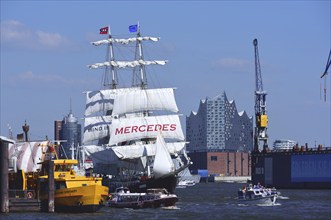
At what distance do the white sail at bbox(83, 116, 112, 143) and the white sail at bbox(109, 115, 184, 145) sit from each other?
37.6ft

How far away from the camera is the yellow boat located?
9100cm

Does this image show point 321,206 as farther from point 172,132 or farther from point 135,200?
point 172,132

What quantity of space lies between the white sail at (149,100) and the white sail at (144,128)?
3723 mm

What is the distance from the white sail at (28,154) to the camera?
96062 millimetres

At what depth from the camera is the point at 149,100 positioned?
508 feet

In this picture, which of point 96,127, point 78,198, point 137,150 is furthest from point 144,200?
point 96,127

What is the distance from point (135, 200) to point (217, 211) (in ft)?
27.9

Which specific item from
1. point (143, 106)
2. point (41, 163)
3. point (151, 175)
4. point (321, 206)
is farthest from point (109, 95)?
point (41, 163)

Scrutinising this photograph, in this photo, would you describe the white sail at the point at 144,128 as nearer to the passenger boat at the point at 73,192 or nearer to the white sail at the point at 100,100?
the white sail at the point at 100,100

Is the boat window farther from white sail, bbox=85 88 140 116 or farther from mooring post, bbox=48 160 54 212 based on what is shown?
white sail, bbox=85 88 140 116

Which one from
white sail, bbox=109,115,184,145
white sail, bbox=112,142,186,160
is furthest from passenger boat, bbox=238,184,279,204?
white sail, bbox=109,115,184,145

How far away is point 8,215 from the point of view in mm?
86688

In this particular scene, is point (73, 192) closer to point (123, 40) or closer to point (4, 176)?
point (4, 176)

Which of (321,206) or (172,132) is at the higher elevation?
(172,132)
